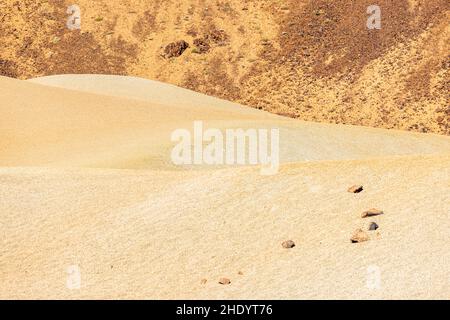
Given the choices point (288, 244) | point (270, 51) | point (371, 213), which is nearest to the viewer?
point (288, 244)

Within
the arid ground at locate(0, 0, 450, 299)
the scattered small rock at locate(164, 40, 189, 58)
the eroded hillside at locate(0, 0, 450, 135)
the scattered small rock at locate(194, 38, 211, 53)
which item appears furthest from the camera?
the scattered small rock at locate(194, 38, 211, 53)

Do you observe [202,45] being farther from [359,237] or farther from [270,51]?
[359,237]

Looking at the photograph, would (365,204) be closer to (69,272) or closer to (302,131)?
(69,272)

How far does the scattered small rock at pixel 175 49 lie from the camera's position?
51.8 meters

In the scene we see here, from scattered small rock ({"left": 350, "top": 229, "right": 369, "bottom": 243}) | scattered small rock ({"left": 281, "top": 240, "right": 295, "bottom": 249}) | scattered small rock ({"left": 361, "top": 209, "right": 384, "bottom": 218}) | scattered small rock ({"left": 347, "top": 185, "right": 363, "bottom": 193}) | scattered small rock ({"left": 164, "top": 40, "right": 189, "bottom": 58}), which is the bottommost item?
scattered small rock ({"left": 281, "top": 240, "right": 295, "bottom": 249})

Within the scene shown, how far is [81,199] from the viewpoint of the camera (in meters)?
15.3

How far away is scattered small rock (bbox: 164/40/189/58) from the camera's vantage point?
51.8 metres

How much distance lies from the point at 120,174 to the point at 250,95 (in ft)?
104

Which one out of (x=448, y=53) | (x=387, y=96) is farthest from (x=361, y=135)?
(x=448, y=53)

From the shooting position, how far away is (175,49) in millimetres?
51938

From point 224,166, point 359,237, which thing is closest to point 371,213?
point 359,237

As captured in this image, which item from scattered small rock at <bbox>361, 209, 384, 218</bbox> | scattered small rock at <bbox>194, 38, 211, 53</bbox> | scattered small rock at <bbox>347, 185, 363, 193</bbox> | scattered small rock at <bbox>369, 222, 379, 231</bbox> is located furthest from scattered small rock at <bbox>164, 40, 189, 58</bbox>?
scattered small rock at <bbox>369, 222, 379, 231</bbox>

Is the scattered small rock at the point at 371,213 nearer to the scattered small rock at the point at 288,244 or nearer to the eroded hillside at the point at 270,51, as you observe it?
the scattered small rock at the point at 288,244

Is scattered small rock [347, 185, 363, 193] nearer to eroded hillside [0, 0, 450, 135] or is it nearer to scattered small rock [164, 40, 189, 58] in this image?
eroded hillside [0, 0, 450, 135]
